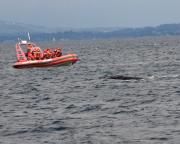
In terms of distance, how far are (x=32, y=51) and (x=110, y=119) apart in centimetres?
4376

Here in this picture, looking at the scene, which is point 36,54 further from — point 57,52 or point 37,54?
point 57,52

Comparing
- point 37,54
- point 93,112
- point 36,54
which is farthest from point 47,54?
point 93,112

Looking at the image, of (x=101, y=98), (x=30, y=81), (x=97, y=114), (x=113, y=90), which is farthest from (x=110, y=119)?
(x=30, y=81)

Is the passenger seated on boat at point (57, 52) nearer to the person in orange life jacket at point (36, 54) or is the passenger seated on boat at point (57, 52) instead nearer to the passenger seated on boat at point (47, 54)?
the passenger seated on boat at point (47, 54)

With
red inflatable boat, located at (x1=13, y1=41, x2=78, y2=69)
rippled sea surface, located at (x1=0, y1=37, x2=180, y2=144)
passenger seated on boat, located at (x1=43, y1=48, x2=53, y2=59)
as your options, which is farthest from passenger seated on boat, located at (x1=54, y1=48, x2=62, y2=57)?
rippled sea surface, located at (x1=0, y1=37, x2=180, y2=144)

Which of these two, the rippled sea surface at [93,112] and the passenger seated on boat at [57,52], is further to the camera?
the passenger seated on boat at [57,52]

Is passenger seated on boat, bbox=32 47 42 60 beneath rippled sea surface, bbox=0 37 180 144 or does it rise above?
above

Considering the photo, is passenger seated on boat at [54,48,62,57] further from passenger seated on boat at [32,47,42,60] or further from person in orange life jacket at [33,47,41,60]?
person in orange life jacket at [33,47,41,60]

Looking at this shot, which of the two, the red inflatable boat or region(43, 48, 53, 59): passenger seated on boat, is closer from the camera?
region(43, 48, 53, 59): passenger seated on boat

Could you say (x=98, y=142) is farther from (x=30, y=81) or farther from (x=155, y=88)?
(x=30, y=81)

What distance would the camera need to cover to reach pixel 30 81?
60250mm

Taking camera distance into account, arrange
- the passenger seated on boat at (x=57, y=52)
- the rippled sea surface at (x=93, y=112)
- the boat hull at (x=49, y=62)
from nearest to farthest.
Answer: the rippled sea surface at (x=93, y=112)
the boat hull at (x=49, y=62)
the passenger seated on boat at (x=57, y=52)

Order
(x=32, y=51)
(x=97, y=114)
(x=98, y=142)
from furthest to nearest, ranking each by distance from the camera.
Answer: (x=32, y=51) → (x=97, y=114) → (x=98, y=142)

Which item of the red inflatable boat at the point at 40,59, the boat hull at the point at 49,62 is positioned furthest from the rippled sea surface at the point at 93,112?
the red inflatable boat at the point at 40,59
